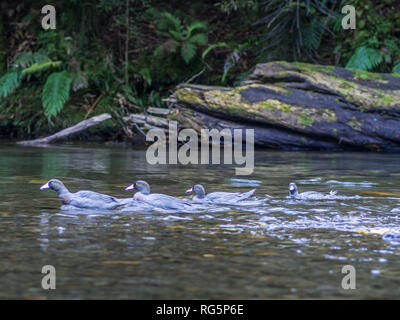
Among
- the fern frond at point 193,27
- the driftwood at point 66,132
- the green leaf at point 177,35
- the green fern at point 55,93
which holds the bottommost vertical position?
the driftwood at point 66,132

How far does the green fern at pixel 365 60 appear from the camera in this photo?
53.5ft

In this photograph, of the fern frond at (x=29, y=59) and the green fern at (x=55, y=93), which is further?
the fern frond at (x=29, y=59)

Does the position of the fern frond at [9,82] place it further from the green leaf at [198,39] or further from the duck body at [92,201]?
the duck body at [92,201]

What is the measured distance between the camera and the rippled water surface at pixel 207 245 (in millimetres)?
3434

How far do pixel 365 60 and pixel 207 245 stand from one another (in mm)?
13129

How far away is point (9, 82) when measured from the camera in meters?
18.4

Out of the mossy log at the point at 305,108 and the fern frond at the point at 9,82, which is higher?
the fern frond at the point at 9,82

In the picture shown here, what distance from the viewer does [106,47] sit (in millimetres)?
20891

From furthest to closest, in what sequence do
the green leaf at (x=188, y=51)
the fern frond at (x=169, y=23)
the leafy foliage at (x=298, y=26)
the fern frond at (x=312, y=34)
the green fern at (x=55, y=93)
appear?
the fern frond at (x=169, y=23) < the green leaf at (x=188, y=51) < the fern frond at (x=312, y=34) < the leafy foliage at (x=298, y=26) < the green fern at (x=55, y=93)

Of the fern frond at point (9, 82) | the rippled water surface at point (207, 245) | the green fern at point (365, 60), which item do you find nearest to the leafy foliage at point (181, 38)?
the fern frond at point (9, 82)

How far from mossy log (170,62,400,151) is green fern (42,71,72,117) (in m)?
4.21

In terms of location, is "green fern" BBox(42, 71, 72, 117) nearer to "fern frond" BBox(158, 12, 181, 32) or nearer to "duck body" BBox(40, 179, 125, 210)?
"fern frond" BBox(158, 12, 181, 32)

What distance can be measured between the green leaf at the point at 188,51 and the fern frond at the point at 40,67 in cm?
380

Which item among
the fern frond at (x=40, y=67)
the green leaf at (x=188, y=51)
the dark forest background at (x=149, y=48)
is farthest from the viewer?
the green leaf at (x=188, y=51)
